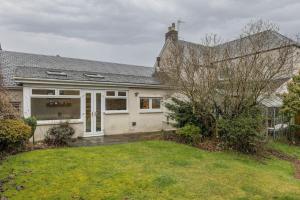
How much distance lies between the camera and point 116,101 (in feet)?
52.2

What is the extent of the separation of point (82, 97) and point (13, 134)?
5.25 meters

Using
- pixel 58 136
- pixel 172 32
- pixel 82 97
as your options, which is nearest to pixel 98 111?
pixel 82 97

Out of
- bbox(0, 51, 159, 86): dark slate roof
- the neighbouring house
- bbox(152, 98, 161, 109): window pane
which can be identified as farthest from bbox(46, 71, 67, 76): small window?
bbox(152, 98, 161, 109): window pane

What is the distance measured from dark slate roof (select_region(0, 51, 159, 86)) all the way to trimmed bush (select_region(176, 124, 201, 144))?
5.63 meters

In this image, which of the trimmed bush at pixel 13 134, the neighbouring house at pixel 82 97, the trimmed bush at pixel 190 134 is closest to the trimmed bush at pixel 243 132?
the trimmed bush at pixel 190 134

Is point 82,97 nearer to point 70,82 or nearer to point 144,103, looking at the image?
point 70,82

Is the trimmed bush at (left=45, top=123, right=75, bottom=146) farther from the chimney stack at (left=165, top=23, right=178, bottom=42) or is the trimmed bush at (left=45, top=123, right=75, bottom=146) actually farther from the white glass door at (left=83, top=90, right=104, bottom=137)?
the chimney stack at (left=165, top=23, right=178, bottom=42)

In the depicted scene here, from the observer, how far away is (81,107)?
14.2m

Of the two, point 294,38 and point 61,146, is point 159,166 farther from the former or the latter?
point 294,38

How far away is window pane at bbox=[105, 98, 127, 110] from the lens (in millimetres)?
15457

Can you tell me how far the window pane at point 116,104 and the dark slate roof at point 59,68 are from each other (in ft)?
4.36


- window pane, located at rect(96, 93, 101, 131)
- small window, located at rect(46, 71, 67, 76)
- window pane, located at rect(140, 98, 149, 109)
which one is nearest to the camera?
small window, located at rect(46, 71, 67, 76)

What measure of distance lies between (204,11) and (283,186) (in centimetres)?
1268

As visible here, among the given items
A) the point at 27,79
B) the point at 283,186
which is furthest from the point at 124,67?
the point at 283,186
